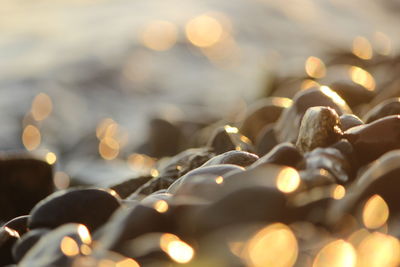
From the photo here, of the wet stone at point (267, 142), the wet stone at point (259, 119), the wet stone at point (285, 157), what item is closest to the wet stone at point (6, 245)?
the wet stone at point (285, 157)

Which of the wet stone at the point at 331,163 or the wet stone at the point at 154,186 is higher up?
the wet stone at the point at 331,163

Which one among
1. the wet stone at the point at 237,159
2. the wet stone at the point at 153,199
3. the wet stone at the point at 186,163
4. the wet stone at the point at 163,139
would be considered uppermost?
the wet stone at the point at 153,199

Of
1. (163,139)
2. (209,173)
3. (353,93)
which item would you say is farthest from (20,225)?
(163,139)

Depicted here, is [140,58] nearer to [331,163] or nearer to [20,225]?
[20,225]

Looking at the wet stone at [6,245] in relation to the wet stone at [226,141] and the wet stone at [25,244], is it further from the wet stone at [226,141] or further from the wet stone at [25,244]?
the wet stone at [226,141]

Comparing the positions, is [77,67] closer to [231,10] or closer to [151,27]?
[151,27]

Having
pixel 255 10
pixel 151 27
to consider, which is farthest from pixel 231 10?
pixel 151 27

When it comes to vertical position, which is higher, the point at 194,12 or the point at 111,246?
the point at 111,246
